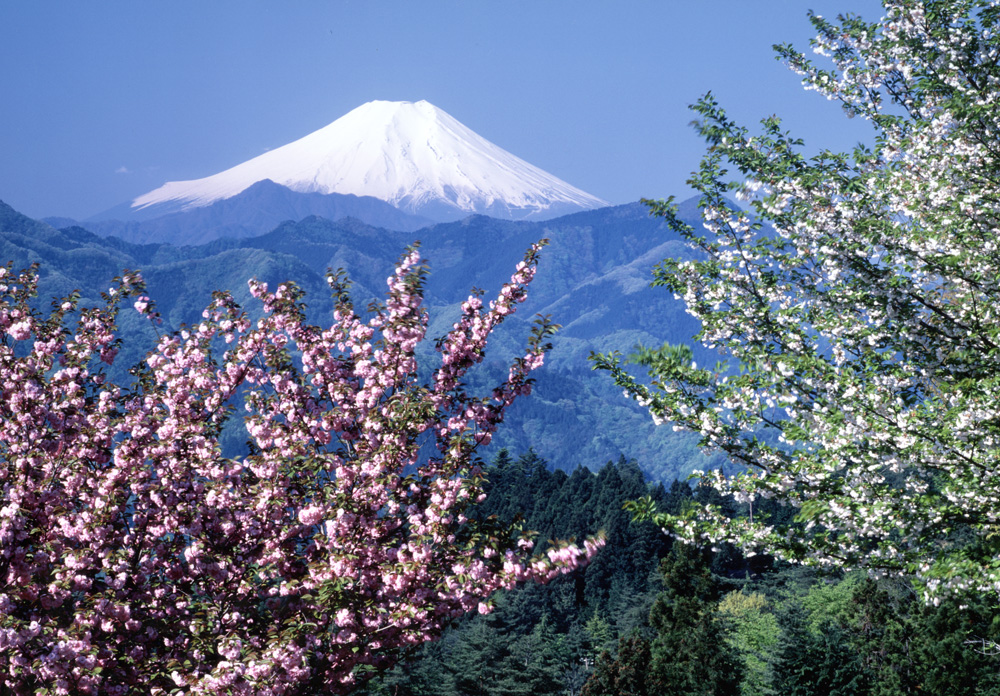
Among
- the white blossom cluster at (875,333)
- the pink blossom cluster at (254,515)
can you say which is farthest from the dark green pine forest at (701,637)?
the pink blossom cluster at (254,515)

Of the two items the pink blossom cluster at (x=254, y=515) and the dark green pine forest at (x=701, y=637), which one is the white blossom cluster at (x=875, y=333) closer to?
the dark green pine forest at (x=701, y=637)

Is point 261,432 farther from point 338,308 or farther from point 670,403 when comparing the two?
point 670,403

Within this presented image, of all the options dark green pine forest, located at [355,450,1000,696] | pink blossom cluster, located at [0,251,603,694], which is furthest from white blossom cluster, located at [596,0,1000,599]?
pink blossom cluster, located at [0,251,603,694]

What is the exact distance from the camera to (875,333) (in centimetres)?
884

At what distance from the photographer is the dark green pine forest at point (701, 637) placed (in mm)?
27016

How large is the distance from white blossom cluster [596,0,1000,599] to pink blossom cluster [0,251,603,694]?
216cm

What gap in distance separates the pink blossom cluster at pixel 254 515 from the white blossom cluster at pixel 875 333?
84.9 inches

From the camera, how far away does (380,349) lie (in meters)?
9.05

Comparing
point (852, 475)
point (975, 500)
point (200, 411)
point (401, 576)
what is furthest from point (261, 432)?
point (975, 500)

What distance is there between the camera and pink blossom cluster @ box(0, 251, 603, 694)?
24.0 ft

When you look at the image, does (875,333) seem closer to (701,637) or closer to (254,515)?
(254,515)

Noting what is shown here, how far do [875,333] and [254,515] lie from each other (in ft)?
21.3

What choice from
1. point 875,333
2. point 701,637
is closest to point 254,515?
point 875,333

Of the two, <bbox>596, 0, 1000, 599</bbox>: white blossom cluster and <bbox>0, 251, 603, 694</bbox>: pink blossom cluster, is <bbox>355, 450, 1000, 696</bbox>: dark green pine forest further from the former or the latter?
<bbox>0, 251, 603, 694</bbox>: pink blossom cluster
